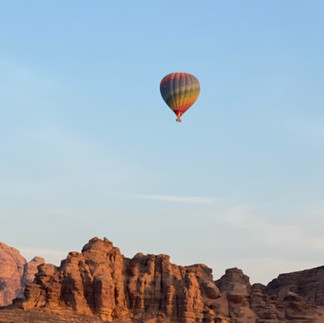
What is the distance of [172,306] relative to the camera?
157 meters

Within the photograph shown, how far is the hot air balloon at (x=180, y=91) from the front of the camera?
162m

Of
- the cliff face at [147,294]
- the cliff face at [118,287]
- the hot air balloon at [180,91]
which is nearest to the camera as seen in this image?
the cliff face at [118,287]

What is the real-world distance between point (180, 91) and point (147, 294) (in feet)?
149

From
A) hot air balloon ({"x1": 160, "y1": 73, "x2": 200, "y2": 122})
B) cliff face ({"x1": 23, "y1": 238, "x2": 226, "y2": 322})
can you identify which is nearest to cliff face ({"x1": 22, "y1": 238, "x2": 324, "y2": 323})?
cliff face ({"x1": 23, "y1": 238, "x2": 226, "y2": 322})

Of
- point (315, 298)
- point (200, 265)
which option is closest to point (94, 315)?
point (200, 265)

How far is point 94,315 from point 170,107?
50529 mm

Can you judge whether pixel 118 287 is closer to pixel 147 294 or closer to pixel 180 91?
pixel 147 294

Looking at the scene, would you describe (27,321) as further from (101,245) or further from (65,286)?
(101,245)

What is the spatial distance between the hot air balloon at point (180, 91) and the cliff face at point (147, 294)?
34.6 m

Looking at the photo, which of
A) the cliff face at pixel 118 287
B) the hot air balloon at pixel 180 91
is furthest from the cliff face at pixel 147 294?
the hot air balloon at pixel 180 91

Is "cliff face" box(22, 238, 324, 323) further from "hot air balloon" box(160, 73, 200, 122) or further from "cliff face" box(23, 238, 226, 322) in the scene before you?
"hot air balloon" box(160, 73, 200, 122)

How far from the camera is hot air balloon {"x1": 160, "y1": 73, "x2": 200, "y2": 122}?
533 feet

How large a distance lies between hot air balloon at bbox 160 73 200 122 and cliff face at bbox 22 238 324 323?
3464cm

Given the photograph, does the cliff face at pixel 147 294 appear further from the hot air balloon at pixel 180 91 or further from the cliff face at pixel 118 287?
the hot air balloon at pixel 180 91
